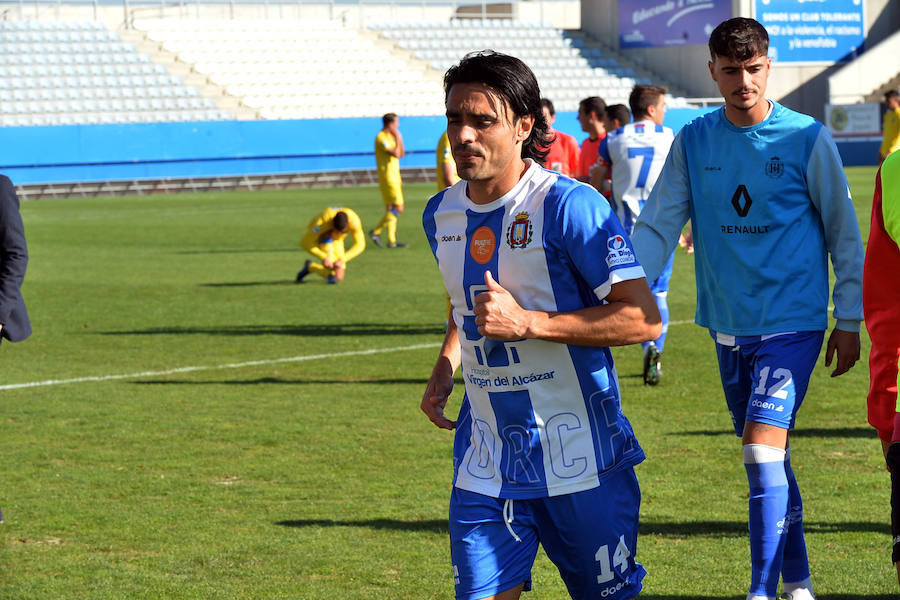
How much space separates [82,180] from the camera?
125 ft

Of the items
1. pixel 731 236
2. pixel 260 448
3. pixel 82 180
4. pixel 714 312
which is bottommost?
pixel 82 180

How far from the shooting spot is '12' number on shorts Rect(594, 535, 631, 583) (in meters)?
3.38

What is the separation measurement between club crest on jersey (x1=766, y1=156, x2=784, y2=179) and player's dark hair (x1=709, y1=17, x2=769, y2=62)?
0.38 m

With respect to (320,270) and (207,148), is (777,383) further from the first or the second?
(207,148)

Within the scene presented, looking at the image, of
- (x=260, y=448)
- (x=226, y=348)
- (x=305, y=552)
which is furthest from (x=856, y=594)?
(x=226, y=348)

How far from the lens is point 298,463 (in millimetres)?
7250

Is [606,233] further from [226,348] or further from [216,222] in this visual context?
[216,222]

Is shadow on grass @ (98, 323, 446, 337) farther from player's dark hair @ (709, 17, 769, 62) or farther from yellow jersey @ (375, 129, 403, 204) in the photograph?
yellow jersey @ (375, 129, 403, 204)

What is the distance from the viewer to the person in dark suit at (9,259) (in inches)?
237

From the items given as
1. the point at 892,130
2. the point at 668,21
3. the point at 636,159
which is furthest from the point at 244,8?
the point at 636,159

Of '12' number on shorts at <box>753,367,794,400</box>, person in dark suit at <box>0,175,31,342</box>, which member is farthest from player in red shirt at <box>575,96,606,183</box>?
'12' number on shorts at <box>753,367,794,400</box>

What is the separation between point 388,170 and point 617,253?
60.7 ft

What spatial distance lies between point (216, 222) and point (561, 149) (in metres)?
15.7

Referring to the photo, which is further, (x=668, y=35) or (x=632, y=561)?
(x=668, y=35)
